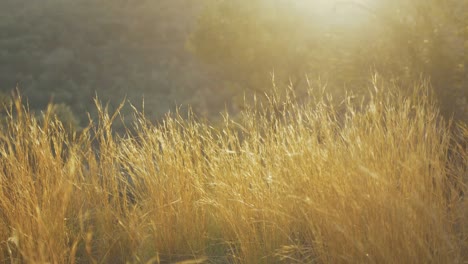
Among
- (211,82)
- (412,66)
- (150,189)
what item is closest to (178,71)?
(211,82)

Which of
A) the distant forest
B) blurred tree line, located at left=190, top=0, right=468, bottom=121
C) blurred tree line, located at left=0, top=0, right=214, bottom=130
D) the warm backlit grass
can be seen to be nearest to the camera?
the warm backlit grass

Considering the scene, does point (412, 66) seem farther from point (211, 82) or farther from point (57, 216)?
point (211, 82)

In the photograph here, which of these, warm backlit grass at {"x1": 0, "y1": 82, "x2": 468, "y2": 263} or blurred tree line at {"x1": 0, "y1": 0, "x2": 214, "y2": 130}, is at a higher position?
warm backlit grass at {"x1": 0, "y1": 82, "x2": 468, "y2": 263}

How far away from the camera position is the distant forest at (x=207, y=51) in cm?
721

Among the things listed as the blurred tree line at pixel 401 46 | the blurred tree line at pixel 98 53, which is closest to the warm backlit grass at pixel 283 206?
the blurred tree line at pixel 401 46

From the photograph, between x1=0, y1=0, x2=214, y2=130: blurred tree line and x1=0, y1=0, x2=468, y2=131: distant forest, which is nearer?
x1=0, y1=0, x2=468, y2=131: distant forest

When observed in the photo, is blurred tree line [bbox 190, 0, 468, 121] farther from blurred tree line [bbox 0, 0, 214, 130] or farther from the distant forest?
blurred tree line [bbox 0, 0, 214, 130]

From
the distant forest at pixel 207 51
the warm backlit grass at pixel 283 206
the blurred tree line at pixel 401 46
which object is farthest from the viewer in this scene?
the distant forest at pixel 207 51

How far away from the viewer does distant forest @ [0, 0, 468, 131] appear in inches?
284

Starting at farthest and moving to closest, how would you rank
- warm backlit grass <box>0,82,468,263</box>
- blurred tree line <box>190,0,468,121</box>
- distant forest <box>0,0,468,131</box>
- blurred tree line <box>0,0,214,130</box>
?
blurred tree line <box>0,0,214,130</box>
distant forest <box>0,0,468,131</box>
blurred tree line <box>190,0,468,121</box>
warm backlit grass <box>0,82,468,263</box>

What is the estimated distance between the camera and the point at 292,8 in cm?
1638

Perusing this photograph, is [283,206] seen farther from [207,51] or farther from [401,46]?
[207,51]

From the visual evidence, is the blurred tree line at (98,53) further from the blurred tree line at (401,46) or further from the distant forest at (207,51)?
the blurred tree line at (401,46)

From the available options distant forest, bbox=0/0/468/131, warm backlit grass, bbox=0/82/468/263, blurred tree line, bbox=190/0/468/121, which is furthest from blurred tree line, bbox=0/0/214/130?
warm backlit grass, bbox=0/82/468/263
